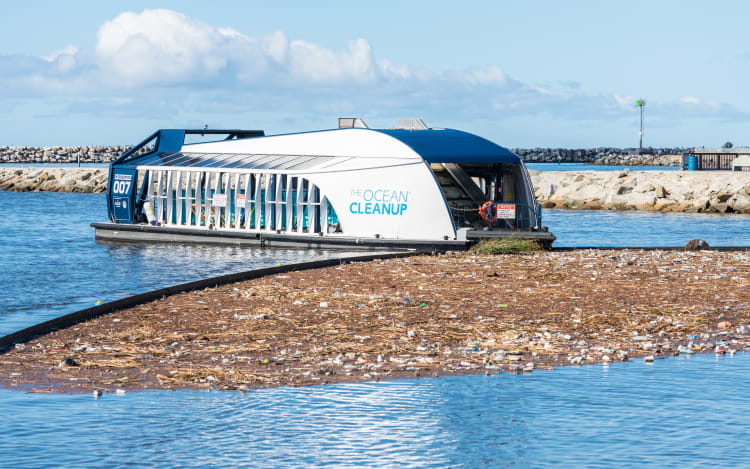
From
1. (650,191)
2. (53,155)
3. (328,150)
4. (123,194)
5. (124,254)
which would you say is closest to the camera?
(328,150)

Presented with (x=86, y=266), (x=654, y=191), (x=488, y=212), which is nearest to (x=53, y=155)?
(x=654, y=191)

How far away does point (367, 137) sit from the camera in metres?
34.2

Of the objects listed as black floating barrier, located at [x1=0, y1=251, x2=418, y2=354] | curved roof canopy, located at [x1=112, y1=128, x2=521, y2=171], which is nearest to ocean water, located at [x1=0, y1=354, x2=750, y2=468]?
black floating barrier, located at [x1=0, y1=251, x2=418, y2=354]

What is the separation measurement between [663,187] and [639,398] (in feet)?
205

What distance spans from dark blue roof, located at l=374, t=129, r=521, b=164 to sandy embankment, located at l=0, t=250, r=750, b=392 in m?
8.53

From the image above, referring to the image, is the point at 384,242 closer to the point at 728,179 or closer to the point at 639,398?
the point at 639,398

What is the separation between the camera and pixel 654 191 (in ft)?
235

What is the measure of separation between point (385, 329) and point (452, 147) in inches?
688

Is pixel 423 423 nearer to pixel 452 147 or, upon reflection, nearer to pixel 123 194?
pixel 452 147

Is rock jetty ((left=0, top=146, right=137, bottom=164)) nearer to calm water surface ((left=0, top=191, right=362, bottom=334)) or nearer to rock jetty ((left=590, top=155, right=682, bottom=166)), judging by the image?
rock jetty ((left=590, top=155, right=682, bottom=166))

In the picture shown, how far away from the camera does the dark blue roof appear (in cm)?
3183

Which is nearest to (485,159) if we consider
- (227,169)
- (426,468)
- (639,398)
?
(227,169)

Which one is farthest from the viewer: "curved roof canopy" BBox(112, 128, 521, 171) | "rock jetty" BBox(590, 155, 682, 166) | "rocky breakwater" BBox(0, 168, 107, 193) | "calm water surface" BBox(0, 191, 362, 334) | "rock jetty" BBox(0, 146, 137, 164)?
"rock jetty" BBox(0, 146, 137, 164)

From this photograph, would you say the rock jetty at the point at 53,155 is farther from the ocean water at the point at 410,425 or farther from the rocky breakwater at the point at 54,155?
the ocean water at the point at 410,425
